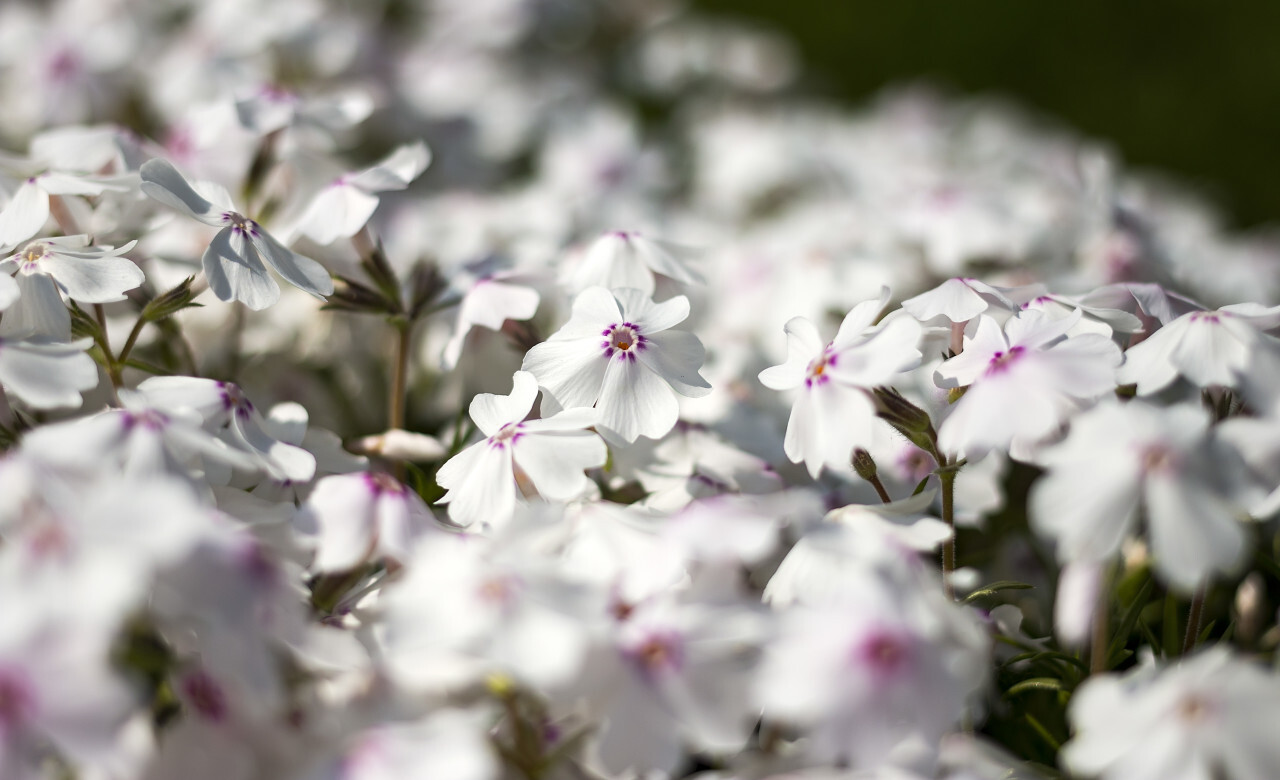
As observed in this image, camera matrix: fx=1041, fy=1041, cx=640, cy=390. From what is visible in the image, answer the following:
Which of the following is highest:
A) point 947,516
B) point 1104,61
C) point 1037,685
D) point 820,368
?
point 820,368

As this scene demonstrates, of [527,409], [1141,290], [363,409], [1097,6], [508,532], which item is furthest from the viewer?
[1097,6]

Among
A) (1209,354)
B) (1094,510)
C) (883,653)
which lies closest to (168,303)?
(883,653)

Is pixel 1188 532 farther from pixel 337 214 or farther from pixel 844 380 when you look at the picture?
pixel 337 214

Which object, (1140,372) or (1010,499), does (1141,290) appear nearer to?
(1140,372)

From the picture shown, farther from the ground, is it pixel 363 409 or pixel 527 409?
pixel 527 409

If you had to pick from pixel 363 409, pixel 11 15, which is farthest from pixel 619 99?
pixel 363 409

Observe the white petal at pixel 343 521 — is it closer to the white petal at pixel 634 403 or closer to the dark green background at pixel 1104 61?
the white petal at pixel 634 403

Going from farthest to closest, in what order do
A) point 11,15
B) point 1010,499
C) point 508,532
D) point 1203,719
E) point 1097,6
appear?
point 1097,6 → point 11,15 → point 1010,499 → point 508,532 → point 1203,719

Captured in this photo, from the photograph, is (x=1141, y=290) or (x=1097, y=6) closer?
(x=1141, y=290)
